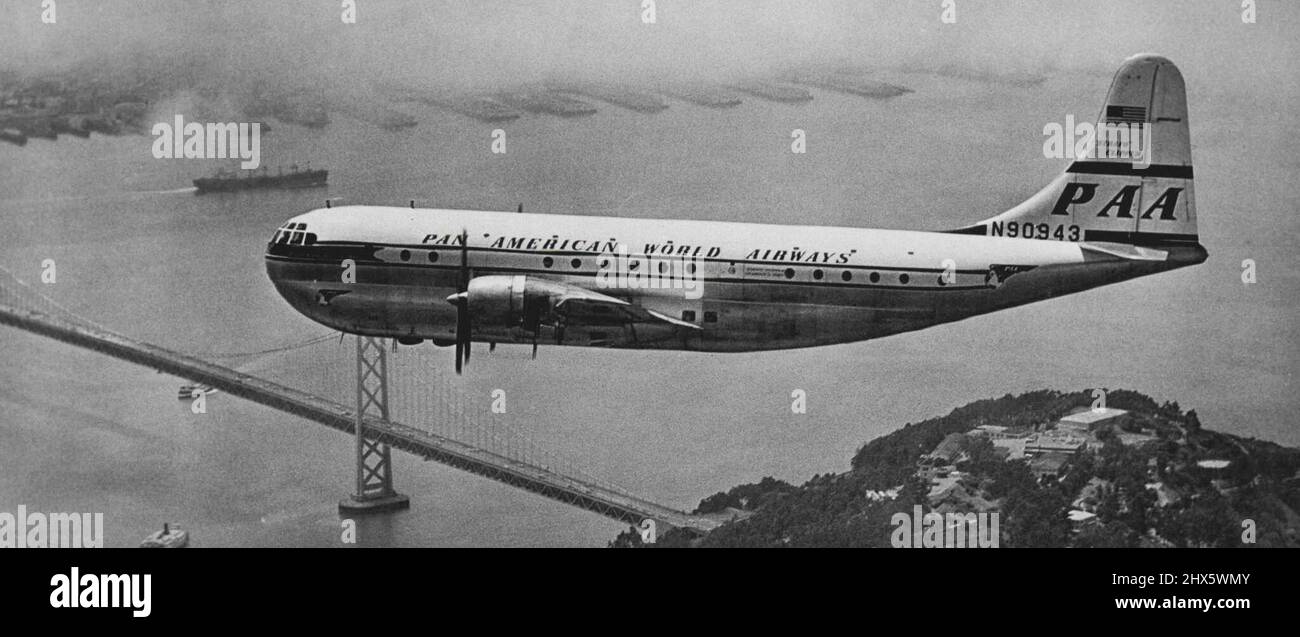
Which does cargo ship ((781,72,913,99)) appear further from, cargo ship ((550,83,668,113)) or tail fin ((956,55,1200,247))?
tail fin ((956,55,1200,247))

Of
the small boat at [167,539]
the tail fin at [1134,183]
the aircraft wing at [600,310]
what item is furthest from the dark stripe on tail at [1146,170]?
the small boat at [167,539]

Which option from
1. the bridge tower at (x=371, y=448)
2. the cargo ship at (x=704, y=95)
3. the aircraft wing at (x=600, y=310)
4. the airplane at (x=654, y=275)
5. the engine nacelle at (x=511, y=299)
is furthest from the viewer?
the cargo ship at (x=704, y=95)

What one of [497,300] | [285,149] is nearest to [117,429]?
[285,149]

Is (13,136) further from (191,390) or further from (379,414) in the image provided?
(379,414)

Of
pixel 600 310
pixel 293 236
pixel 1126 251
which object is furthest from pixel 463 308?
pixel 1126 251

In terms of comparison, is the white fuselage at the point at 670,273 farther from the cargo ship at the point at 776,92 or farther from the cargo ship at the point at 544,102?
the cargo ship at the point at 776,92

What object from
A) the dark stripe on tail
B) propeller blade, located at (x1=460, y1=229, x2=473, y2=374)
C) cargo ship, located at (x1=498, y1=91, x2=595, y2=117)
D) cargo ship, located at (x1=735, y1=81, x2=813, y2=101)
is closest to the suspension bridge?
propeller blade, located at (x1=460, y1=229, x2=473, y2=374)
